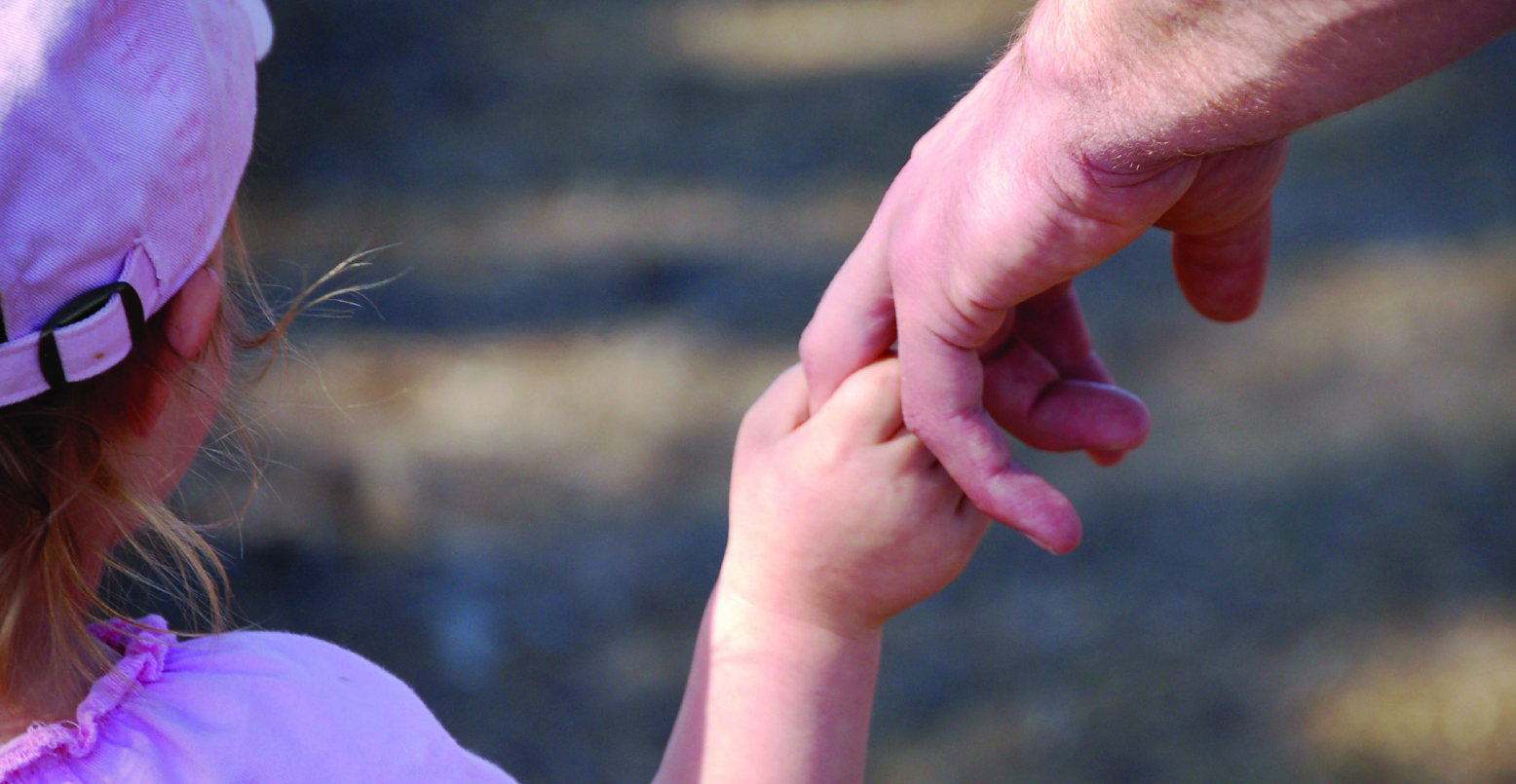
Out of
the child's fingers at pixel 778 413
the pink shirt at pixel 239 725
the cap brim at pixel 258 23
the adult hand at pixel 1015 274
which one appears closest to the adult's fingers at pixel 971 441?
the adult hand at pixel 1015 274

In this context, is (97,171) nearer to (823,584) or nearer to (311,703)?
(311,703)

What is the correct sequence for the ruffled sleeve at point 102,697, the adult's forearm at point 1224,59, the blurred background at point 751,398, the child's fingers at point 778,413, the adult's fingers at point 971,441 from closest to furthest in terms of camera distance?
1. the adult's forearm at point 1224,59
2. the ruffled sleeve at point 102,697
3. the adult's fingers at point 971,441
4. the child's fingers at point 778,413
5. the blurred background at point 751,398

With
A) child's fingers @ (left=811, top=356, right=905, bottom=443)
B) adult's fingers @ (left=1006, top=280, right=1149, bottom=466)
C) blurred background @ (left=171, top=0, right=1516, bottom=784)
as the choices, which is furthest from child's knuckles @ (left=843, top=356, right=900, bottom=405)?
blurred background @ (left=171, top=0, right=1516, bottom=784)

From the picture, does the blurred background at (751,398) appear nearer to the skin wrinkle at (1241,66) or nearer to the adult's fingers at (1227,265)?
the adult's fingers at (1227,265)

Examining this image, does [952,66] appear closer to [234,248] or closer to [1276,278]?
[1276,278]

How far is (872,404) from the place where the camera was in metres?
0.72

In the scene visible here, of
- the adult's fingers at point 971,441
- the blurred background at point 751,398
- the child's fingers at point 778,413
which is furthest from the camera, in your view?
the blurred background at point 751,398

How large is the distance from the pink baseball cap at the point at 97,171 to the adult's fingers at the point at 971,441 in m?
0.38

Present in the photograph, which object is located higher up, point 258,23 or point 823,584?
point 258,23

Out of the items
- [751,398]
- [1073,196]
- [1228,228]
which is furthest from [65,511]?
[751,398]

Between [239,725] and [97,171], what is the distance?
0.27 meters

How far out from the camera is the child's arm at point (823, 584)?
2.39ft

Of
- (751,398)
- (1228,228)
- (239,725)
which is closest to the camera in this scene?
(239,725)

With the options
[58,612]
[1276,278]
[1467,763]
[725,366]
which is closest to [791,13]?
[725,366]
